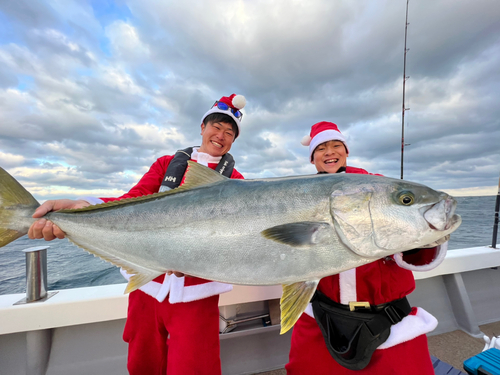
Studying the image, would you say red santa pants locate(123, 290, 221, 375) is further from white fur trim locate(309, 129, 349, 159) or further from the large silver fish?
white fur trim locate(309, 129, 349, 159)

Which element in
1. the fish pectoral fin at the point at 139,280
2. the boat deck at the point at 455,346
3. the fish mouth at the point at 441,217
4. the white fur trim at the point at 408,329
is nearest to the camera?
the fish mouth at the point at 441,217

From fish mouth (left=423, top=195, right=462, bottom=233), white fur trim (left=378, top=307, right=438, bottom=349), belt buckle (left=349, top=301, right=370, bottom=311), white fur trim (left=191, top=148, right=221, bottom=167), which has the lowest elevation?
white fur trim (left=378, top=307, right=438, bottom=349)

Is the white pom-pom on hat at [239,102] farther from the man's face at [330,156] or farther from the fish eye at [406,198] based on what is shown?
the fish eye at [406,198]

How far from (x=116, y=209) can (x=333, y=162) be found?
2.11 metres

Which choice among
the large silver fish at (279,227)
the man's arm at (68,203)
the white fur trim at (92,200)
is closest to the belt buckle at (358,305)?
the large silver fish at (279,227)

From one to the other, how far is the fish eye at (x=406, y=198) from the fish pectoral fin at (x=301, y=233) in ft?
1.38

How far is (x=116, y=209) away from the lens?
1.70m

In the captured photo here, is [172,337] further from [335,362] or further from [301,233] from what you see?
[301,233]

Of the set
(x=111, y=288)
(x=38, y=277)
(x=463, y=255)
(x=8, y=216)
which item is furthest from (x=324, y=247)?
(x=463, y=255)

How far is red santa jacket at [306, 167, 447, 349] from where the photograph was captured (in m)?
1.74

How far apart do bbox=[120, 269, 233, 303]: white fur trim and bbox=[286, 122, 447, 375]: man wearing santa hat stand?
87 centimetres

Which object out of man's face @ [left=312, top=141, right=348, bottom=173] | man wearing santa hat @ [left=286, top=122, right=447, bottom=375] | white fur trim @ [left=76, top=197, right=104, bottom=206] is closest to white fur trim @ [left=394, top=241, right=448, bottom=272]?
man wearing santa hat @ [left=286, top=122, right=447, bottom=375]

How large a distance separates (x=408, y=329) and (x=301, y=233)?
125 cm

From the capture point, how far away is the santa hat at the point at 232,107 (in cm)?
275
